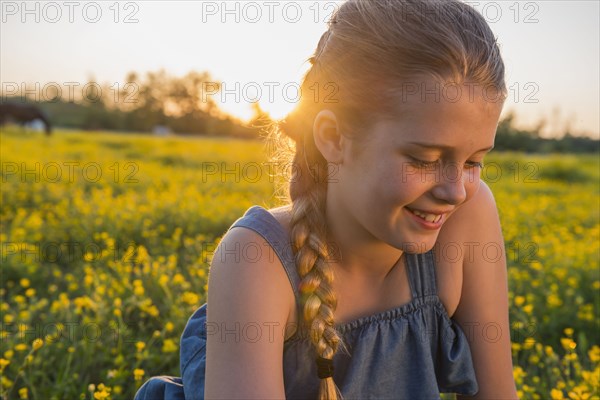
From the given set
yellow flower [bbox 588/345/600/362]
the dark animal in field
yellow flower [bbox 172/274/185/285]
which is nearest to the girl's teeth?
yellow flower [bbox 588/345/600/362]

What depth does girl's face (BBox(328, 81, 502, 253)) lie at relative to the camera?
1274 mm

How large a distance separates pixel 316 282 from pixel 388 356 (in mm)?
362

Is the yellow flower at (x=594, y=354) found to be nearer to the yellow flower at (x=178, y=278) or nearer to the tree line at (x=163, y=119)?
the yellow flower at (x=178, y=278)

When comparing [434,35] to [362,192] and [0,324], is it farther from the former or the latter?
[0,324]

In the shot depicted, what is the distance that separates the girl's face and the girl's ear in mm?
28

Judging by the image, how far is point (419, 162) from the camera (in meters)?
1.32

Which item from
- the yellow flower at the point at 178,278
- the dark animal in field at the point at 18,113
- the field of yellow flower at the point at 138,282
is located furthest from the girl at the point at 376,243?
the dark animal in field at the point at 18,113

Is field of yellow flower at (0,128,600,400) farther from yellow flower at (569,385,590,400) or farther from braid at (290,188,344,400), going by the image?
braid at (290,188,344,400)

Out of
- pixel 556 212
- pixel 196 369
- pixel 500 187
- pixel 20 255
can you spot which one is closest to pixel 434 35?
pixel 196 369

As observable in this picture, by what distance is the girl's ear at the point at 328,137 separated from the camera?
143 cm

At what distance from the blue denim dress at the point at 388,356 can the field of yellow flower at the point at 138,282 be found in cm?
37

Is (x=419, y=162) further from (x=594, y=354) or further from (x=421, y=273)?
(x=594, y=354)

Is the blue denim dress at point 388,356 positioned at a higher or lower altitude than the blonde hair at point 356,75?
lower

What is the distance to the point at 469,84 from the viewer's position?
1.29 m
